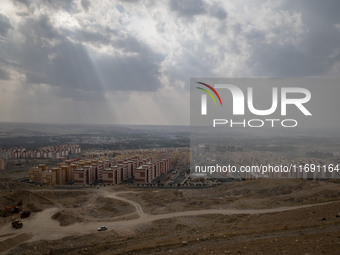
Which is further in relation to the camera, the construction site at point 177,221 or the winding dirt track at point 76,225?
the winding dirt track at point 76,225

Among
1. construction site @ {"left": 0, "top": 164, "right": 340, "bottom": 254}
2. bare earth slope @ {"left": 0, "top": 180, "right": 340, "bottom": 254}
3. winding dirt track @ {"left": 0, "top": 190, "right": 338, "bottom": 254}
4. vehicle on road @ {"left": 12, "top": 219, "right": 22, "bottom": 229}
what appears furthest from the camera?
vehicle on road @ {"left": 12, "top": 219, "right": 22, "bottom": 229}

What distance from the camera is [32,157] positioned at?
1983 inches

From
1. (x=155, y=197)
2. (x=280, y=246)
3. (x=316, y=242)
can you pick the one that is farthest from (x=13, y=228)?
(x=316, y=242)

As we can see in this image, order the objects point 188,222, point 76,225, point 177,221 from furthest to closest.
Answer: point 76,225
point 177,221
point 188,222

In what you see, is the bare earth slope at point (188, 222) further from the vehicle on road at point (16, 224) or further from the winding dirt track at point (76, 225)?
the vehicle on road at point (16, 224)

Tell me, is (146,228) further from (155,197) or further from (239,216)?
(155,197)

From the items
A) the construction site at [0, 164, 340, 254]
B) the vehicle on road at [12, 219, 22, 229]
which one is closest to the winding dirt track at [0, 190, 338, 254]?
the construction site at [0, 164, 340, 254]

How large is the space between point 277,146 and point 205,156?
971 cm

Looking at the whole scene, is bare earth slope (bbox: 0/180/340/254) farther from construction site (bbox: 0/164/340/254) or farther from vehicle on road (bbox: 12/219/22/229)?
vehicle on road (bbox: 12/219/22/229)

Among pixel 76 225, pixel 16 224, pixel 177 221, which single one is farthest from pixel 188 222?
pixel 16 224

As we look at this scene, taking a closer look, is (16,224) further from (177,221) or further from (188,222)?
(188,222)

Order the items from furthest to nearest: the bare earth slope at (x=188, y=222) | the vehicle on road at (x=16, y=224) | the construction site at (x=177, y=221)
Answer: the vehicle on road at (x=16, y=224)
the construction site at (x=177, y=221)
the bare earth slope at (x=188, y=222)

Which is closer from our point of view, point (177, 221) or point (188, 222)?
point (188, 222)

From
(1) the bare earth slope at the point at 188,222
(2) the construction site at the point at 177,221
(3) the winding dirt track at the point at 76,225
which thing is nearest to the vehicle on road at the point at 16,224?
(2) the construction site at the point at 177,221
